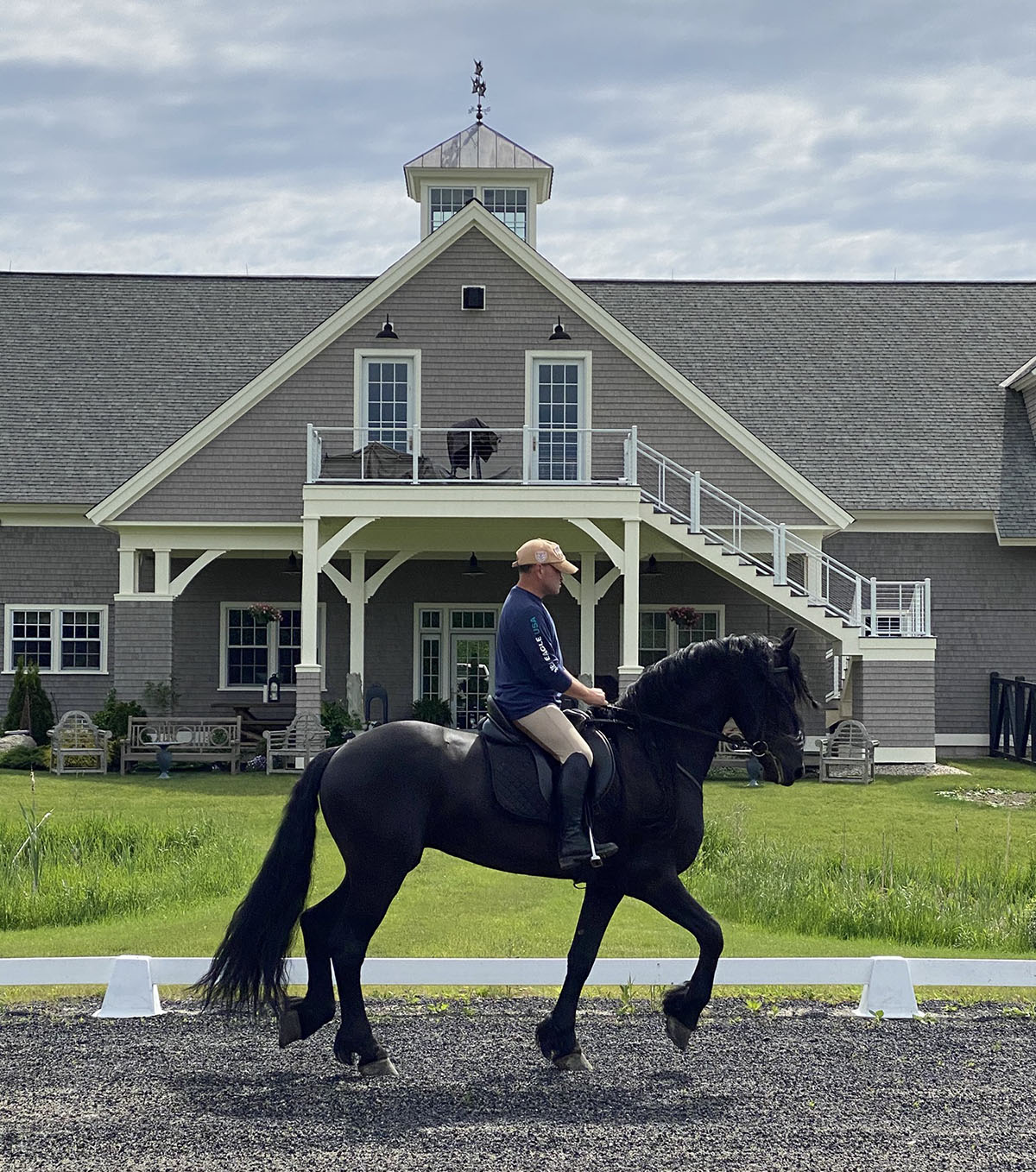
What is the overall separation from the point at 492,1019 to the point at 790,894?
325 centimetres

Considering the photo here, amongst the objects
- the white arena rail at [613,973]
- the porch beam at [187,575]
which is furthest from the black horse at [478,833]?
the porch beam at [187,575]

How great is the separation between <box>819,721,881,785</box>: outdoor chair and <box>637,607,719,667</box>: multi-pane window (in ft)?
14.9

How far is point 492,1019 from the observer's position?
7.64m

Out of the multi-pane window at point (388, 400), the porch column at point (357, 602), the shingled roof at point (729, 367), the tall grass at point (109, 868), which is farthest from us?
the shingled roof at point (729, 367)

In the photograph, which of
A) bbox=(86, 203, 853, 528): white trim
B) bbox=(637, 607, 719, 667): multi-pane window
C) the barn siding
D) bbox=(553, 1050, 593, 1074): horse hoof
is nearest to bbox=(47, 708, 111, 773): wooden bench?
bbox=(86, 203, 853, 528): white trim

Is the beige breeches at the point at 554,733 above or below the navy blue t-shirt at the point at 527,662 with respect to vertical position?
below

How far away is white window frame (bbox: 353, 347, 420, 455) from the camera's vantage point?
22.5m

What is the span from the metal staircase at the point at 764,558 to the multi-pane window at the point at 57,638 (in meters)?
9.44

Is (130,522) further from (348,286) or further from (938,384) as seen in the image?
(938,384)

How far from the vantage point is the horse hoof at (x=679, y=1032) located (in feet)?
22.6

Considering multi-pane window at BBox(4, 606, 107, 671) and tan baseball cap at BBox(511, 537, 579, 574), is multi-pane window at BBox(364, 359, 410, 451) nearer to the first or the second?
multi-pane window at BBox(4, 606, 107, 671)

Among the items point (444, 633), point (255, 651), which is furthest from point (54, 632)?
point (444, 633)

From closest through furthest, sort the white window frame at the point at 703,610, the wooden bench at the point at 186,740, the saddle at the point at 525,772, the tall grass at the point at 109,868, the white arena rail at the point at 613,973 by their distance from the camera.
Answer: the saddle at the point at 525,772 < the white arena rail at the point at 613,973 < the tall grass at the point at 109,868 < the wooden bench at the point at 186,740 < the white window frame at the point at 703,610

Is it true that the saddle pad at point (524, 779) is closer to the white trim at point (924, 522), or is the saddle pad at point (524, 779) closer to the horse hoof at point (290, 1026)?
the horse hoof at point (290, 1026)
